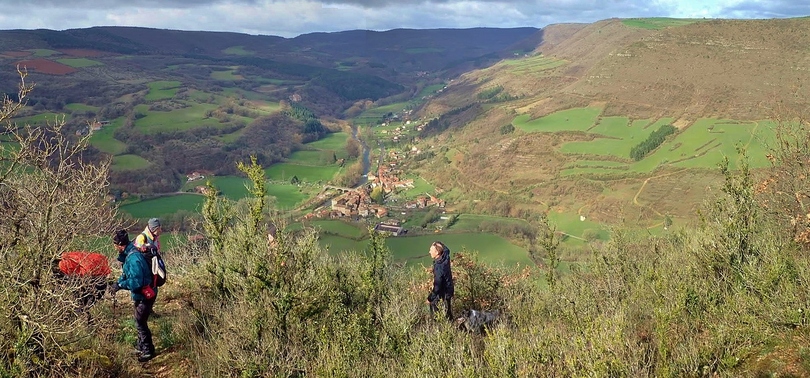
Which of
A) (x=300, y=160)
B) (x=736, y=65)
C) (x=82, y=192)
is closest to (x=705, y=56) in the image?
(x=736, y=65)

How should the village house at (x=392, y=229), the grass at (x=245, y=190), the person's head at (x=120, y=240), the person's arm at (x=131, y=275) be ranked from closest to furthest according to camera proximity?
the person's arm at (x=131, y=275)
the person's head at (x=120, y=240)
the village house at (x=392, y=229)
the grass at (x=245, y=190)

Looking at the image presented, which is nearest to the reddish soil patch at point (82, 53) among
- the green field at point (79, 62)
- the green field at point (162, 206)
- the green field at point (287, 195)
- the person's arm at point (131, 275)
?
the green field at point (79, 62)

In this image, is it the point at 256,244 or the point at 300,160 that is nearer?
the point at 256,244

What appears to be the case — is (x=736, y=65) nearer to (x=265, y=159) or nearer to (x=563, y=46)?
(x=265, y=159)

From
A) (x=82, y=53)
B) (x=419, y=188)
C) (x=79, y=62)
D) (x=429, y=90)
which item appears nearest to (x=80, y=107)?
(x=79, y=62)

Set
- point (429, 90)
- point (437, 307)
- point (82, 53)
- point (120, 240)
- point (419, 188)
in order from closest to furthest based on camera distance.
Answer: point (120, 240) < point (437, 307) < point (419, 188) < point (82, 53) < point (429, 90)

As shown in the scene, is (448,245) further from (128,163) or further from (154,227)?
(128,163)

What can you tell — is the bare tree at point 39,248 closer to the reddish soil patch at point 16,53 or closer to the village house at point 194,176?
the village house at point 194,176
